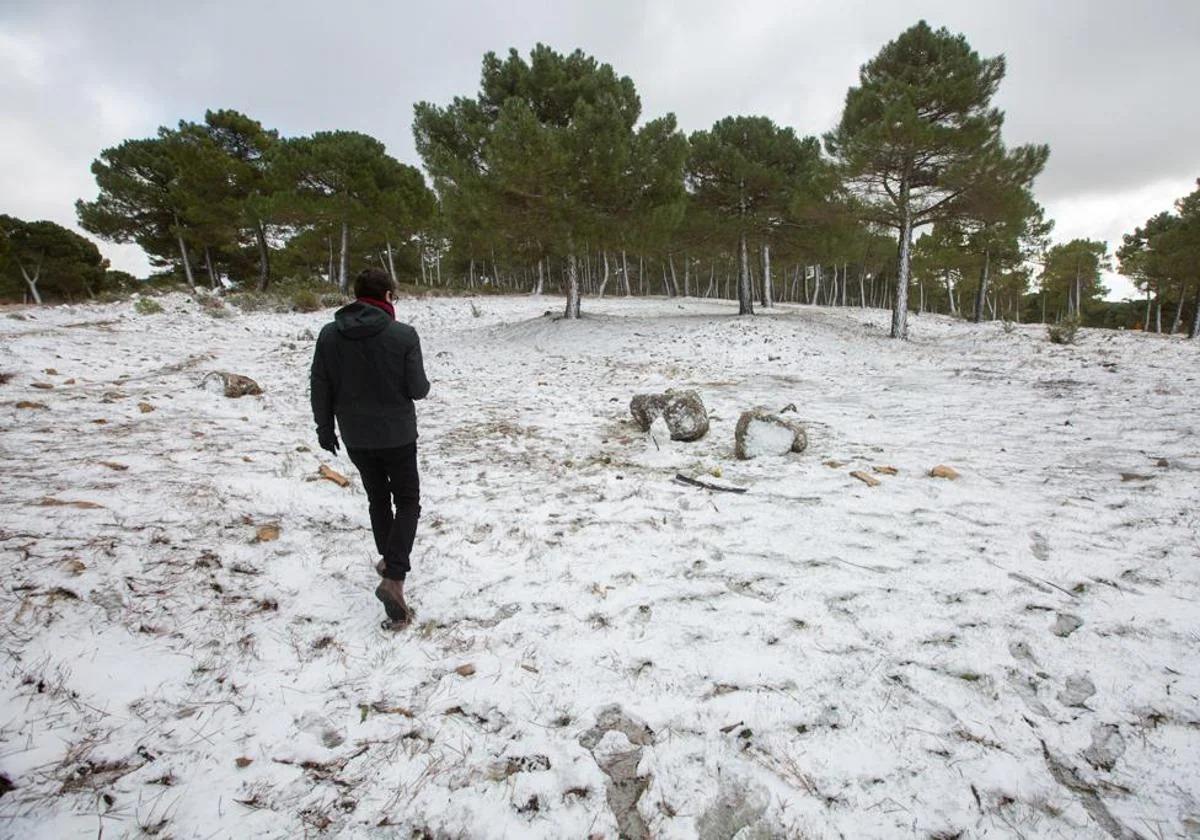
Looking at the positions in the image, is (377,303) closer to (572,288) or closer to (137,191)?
(572,288)

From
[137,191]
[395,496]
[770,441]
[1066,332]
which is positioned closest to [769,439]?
[770,441]

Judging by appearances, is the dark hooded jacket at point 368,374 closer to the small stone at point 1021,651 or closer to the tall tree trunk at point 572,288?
the small stone at point 1021,651

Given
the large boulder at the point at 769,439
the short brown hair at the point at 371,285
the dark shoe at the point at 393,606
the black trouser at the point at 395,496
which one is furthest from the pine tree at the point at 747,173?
the dark shoe at the point at 393,606

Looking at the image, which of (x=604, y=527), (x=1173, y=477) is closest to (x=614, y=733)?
(x=604, y=527)

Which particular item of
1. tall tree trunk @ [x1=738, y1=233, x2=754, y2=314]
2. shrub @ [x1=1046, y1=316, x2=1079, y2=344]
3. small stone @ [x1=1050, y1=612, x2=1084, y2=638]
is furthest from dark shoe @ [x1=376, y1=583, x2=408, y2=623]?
tall tree trunk @ [x1=738, y1=233, x2=754, y2=314]

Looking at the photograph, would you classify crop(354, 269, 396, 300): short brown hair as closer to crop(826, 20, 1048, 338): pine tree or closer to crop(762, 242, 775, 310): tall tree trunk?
crop(826, 20, 1048, 338): pine tree

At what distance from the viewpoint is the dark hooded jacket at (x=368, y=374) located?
8.66ft

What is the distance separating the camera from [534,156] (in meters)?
11.9

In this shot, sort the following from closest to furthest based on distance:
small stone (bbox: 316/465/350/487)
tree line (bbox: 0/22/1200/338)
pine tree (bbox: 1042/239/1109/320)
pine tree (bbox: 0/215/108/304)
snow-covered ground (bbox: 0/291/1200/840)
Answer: snow-covered ground (bbox: 0/291/1200/840)
small stone (bbox: 316/465/350/487)
tree line (bbox: 0/22/1200/338)
pine tree (bbox: 0/215/108/304)
pine tree (bbox: 1042/239/1109/320)

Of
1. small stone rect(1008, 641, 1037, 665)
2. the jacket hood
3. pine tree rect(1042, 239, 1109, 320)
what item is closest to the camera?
small stone rect(1008, 641, 1037, 665)

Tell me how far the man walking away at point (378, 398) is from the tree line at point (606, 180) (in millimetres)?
10846

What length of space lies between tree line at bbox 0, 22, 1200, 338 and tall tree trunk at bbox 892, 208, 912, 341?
71 millimetres

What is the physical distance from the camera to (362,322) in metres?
2.61

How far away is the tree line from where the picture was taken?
12945mm
